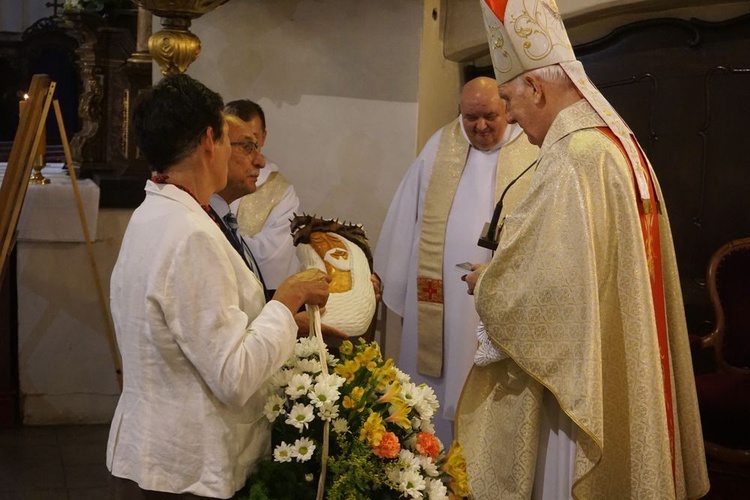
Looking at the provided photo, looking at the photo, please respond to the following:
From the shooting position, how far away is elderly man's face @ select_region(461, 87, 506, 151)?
4.06m

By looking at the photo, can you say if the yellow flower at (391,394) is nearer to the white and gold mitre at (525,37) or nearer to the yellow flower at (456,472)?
the yellow flower at (456,472)

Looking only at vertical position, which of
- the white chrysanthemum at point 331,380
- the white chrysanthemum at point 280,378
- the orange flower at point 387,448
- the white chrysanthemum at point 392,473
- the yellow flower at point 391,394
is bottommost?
the white chrysanthemum at point 392,473

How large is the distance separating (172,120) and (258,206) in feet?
6.78

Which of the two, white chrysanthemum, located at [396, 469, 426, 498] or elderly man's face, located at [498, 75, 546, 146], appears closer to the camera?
white chrysanthemum, located at [396, 469, 426, 498]

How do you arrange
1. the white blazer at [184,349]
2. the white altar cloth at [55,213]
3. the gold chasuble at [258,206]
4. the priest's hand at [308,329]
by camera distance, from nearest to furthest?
the white blazer at [184,349] < the priest's hand at [308,329] < the gold chasuble at [258,206] < the white altar cloth at [55,213]

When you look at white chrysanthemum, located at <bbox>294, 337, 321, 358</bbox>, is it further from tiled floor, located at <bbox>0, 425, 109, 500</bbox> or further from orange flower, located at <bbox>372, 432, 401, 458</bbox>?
tiled floor, located at <bbox>0, 425, 109, 500</bbox>

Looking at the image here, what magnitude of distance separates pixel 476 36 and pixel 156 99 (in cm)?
323

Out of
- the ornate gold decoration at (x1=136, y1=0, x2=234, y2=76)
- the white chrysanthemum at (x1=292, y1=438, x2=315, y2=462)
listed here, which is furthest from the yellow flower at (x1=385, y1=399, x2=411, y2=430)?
the ornate gold decoration at (x1=136, y1=0, x2=234, y2=76)

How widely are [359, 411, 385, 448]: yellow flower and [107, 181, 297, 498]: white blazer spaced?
26cm

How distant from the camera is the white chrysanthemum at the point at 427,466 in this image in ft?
7.52

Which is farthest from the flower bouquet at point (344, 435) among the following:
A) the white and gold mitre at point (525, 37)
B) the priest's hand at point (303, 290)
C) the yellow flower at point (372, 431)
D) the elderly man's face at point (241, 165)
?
the white and gold mitre at point (525, 37)

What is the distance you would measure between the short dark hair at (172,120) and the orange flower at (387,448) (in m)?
0.77

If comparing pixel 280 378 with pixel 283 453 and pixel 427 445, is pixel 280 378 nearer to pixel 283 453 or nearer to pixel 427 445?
pixel 283 453

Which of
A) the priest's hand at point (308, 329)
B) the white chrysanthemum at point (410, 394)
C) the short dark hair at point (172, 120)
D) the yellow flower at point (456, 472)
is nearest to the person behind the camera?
the short dark hair at point (172, 120)
